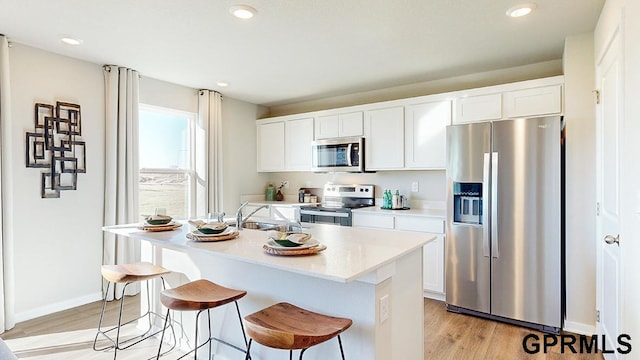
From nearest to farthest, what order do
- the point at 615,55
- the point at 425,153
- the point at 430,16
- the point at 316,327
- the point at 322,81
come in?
the point at 316,327 < the point at 615,55 < the point at 430,16 < the point at 425,153 < the point at 322,81

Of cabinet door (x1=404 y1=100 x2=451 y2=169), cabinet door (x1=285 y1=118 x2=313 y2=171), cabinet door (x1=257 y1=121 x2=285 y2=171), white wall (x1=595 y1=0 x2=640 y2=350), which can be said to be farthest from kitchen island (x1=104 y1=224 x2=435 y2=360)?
cabinet door (x1=257 y1=121 x2=285 y2=171)

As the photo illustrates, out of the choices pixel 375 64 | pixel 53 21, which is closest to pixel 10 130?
pixel 53 21

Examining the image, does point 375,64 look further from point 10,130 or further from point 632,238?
point 10,130

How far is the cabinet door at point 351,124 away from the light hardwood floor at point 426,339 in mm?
2231

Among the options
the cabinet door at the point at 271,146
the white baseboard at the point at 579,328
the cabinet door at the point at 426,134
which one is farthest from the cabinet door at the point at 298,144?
the white baseboard at the point at 579,328

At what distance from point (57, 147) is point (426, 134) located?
146 inches

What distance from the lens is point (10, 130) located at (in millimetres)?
2930

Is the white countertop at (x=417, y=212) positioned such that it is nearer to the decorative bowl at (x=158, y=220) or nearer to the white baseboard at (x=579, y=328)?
the white baseboard at (x=579, y=328)

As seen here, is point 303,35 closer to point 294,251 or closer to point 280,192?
point 294,251

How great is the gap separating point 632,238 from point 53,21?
12.9ft

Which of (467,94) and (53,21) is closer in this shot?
(53,21)

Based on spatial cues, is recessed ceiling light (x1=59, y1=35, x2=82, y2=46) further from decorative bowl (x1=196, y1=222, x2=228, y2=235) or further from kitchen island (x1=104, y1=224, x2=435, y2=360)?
decorative bowl (x1=196, y1=222, x2=228, y2=235)

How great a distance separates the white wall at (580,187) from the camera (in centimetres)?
274

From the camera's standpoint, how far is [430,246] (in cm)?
361
